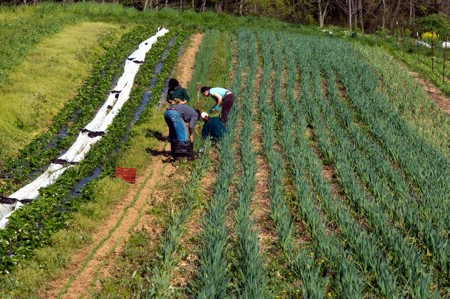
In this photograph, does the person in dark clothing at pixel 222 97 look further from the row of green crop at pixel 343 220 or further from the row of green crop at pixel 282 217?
the row of green crop at pixel 343 220

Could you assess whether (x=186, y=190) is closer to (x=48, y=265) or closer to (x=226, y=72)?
(x=48, y=265)

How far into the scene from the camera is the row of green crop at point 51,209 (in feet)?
21.4

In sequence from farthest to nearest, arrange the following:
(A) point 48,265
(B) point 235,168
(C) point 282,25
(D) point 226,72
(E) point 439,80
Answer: (C) point 282,25
(E) point 439,80
(D) point 226,72
(B) point 235,168
(A) point 48,265

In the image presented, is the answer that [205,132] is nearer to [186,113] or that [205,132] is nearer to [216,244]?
[186,113]

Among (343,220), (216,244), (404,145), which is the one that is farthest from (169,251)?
(404,145)

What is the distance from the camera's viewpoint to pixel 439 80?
20.0 m

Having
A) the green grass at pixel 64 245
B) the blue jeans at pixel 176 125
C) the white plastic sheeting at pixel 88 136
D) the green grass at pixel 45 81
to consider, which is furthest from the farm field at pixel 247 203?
the blue jeans at pixel 176 125

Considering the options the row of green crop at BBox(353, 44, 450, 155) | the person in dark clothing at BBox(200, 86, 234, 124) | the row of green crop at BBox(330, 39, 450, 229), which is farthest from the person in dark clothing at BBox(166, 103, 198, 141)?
the row of green crop at BBox(353, 44, 450, 155)

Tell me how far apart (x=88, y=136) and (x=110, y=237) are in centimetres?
439

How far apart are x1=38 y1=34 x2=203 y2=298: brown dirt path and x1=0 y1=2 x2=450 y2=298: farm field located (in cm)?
2

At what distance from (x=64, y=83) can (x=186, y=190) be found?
8882mm

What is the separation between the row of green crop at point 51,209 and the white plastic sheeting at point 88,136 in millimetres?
181

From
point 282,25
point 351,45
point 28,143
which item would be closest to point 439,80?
point 351,45

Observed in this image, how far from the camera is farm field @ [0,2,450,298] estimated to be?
5684mm
